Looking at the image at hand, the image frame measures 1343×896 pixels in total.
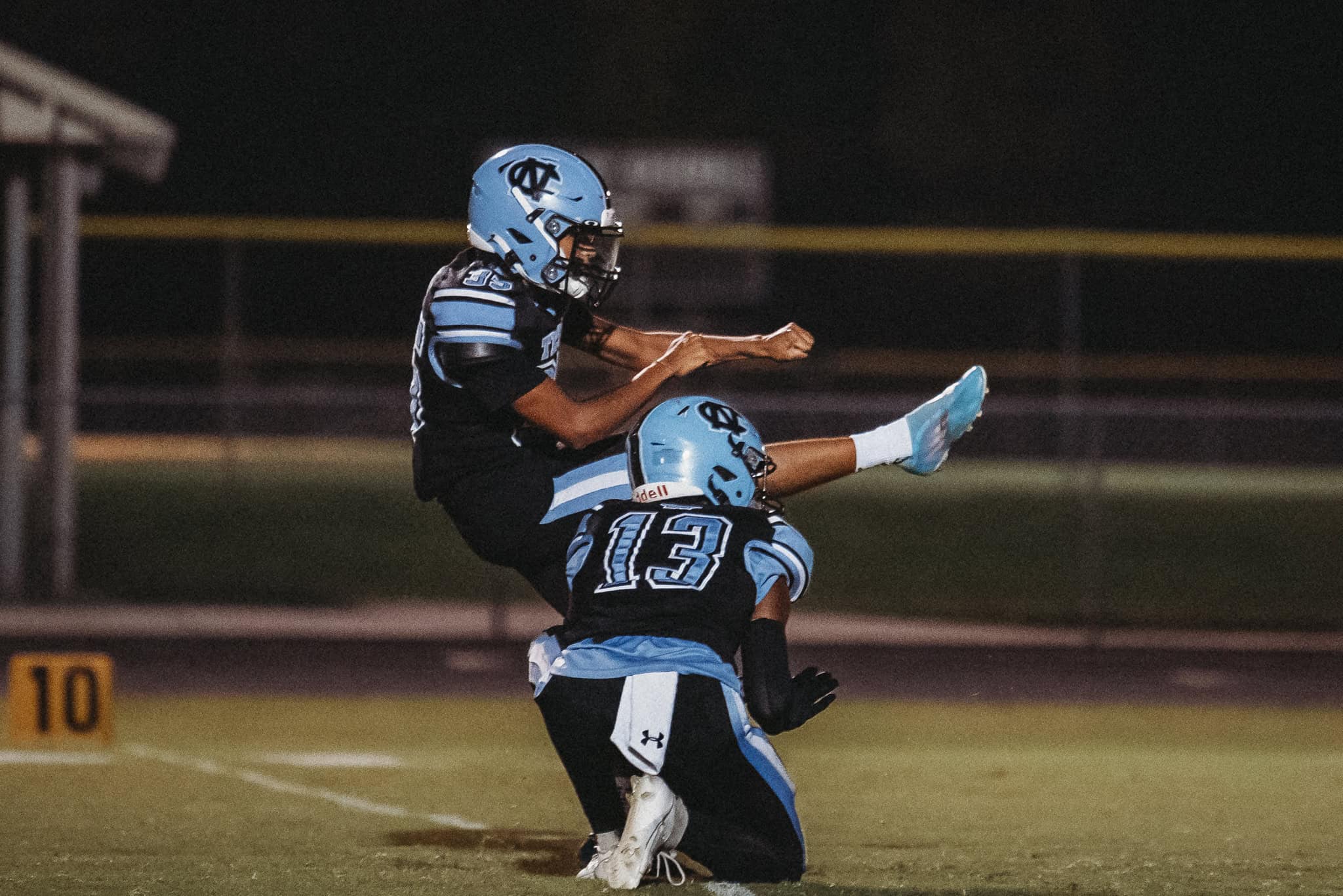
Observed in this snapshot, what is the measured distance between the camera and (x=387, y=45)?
40.0 meters

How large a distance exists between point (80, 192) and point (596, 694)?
8805 mm

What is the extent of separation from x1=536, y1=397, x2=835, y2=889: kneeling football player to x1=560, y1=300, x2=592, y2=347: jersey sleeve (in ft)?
2.76

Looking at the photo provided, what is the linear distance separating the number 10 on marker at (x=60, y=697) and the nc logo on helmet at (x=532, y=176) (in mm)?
3039

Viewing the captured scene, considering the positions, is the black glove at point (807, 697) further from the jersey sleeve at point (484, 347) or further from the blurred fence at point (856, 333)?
the blurred fence at point (856, 333)

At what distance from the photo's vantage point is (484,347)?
209 inches

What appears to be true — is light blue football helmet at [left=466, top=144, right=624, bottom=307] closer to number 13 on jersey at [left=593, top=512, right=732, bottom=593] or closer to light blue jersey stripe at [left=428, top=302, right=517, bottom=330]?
light blue jersey stripe at [left=428, top=302, right=517, bottom=330]

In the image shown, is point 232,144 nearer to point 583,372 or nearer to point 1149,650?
point 583,372

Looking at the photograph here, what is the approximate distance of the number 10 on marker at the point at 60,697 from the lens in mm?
7402

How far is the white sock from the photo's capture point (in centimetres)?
554

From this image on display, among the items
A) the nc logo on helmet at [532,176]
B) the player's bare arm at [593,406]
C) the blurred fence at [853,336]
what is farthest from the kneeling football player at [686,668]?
the blurred fence at [853,336]

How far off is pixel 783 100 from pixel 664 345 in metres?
32.4

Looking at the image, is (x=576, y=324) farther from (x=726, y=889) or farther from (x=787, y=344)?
(x=726, y=889)

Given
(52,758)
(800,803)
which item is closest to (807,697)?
(800,803)

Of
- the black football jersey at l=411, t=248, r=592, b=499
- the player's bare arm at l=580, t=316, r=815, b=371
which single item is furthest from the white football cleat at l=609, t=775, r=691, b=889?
the player's bare arm at l=580, t=316, r=815, b=371
